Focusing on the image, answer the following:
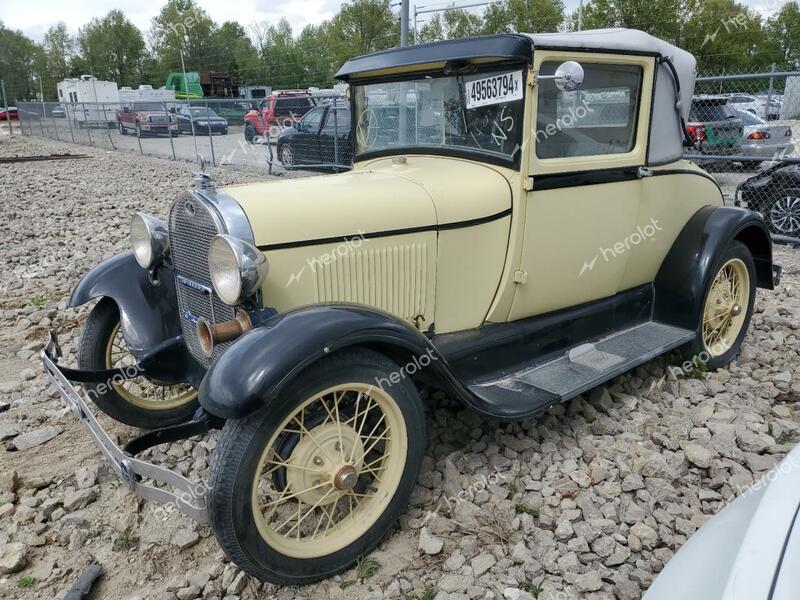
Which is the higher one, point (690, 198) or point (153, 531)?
point (690, 198)

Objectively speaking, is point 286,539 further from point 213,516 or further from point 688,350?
point 688,350

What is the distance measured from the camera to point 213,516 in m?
2.13

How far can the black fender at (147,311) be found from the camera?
3094 millimetres

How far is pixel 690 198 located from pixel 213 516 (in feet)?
10.9

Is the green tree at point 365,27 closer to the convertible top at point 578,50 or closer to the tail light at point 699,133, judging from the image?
the tail light at point 699,133

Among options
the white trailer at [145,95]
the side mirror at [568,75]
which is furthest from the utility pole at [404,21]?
the white trailer at [145,95]

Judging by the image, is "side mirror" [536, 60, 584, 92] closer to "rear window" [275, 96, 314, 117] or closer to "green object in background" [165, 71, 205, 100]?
"rear window" [275, 96, 314, 117]

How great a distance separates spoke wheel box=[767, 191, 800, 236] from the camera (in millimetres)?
7267

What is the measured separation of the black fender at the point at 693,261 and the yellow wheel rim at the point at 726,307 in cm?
24

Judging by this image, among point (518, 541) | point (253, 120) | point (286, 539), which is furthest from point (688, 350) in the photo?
point (253, 120)

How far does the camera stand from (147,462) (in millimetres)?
2414

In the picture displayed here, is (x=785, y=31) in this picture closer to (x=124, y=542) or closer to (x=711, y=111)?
(x=711, y=111)

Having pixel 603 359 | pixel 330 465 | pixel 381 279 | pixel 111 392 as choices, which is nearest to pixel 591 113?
pixel 603 359

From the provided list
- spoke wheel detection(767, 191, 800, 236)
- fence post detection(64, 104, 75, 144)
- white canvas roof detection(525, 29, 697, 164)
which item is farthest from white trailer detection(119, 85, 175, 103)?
white canvas roof detection(525, 29, 697, 164)
